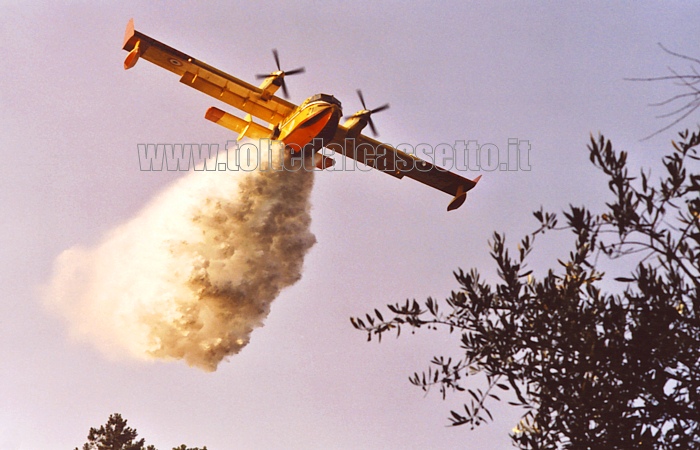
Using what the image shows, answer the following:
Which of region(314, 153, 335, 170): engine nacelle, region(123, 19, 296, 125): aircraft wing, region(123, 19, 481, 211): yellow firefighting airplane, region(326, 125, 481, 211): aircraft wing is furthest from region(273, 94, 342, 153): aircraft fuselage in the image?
region(326, 125, 481, 211): aircraft wing

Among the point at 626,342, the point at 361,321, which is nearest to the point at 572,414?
the point at 626,342

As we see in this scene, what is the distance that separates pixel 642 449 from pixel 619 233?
2.51m

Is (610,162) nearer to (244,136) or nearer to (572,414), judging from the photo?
(572,414)

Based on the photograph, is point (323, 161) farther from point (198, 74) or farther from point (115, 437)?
point (115, 437)

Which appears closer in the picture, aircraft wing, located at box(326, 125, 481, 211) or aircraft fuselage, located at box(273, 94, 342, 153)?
aircraft fuselage, located at box(273, 94, 342, 153)

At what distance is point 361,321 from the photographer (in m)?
8.34

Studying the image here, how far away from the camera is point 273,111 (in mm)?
28594

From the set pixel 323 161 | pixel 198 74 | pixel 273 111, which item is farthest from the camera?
pixel 323 161

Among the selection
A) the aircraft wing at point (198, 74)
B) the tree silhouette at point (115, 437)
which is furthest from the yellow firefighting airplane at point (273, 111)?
the tree silhouette at point (115, 437)

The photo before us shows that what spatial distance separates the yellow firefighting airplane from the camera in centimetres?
2614

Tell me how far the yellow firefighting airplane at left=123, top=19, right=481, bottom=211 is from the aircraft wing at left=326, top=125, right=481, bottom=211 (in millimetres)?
53

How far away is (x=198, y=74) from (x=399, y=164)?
11.6 meters

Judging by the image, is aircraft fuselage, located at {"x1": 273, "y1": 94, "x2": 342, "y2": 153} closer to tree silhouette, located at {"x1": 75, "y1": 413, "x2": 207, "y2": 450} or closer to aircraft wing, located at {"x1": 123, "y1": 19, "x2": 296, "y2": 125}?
aircraft wing, located at {"x1": 123, "y1": 19, "x2": 296, "y2": 125}

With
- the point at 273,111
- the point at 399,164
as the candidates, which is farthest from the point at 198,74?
the point at 399,164
